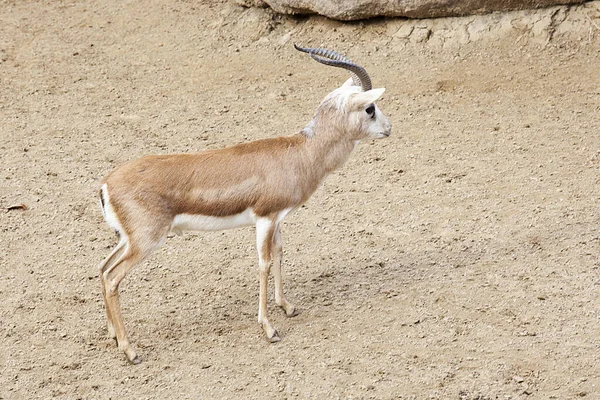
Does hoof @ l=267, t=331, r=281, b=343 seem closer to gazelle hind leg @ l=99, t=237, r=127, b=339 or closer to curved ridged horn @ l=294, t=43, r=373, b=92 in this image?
gazelle hind leg @ l=99, t=237, r=127, b=339

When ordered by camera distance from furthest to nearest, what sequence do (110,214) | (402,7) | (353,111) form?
(402,7)
(353,111)
(110,214)

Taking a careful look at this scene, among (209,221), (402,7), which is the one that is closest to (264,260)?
(209,221)

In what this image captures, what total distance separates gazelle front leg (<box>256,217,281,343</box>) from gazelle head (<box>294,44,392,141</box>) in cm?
87

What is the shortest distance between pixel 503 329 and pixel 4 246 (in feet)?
14.9

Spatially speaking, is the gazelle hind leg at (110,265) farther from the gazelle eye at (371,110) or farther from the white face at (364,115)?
the gazelle eye at (371,110)

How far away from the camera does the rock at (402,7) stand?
11.6 m

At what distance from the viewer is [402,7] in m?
11.8

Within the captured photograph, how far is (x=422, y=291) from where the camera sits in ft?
25.4

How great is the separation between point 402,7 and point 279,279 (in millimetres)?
5403

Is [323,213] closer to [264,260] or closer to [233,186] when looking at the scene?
[264,260]

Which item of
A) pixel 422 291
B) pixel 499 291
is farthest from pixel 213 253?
pixel 499 291

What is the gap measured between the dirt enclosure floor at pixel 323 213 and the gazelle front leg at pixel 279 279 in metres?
0.09

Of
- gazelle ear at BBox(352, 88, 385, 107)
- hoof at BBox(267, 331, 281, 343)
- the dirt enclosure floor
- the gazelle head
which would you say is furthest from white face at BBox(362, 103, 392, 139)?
hoof at BBox(267, 331, 281, 343)

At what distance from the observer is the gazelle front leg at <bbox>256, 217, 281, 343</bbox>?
281 inches
